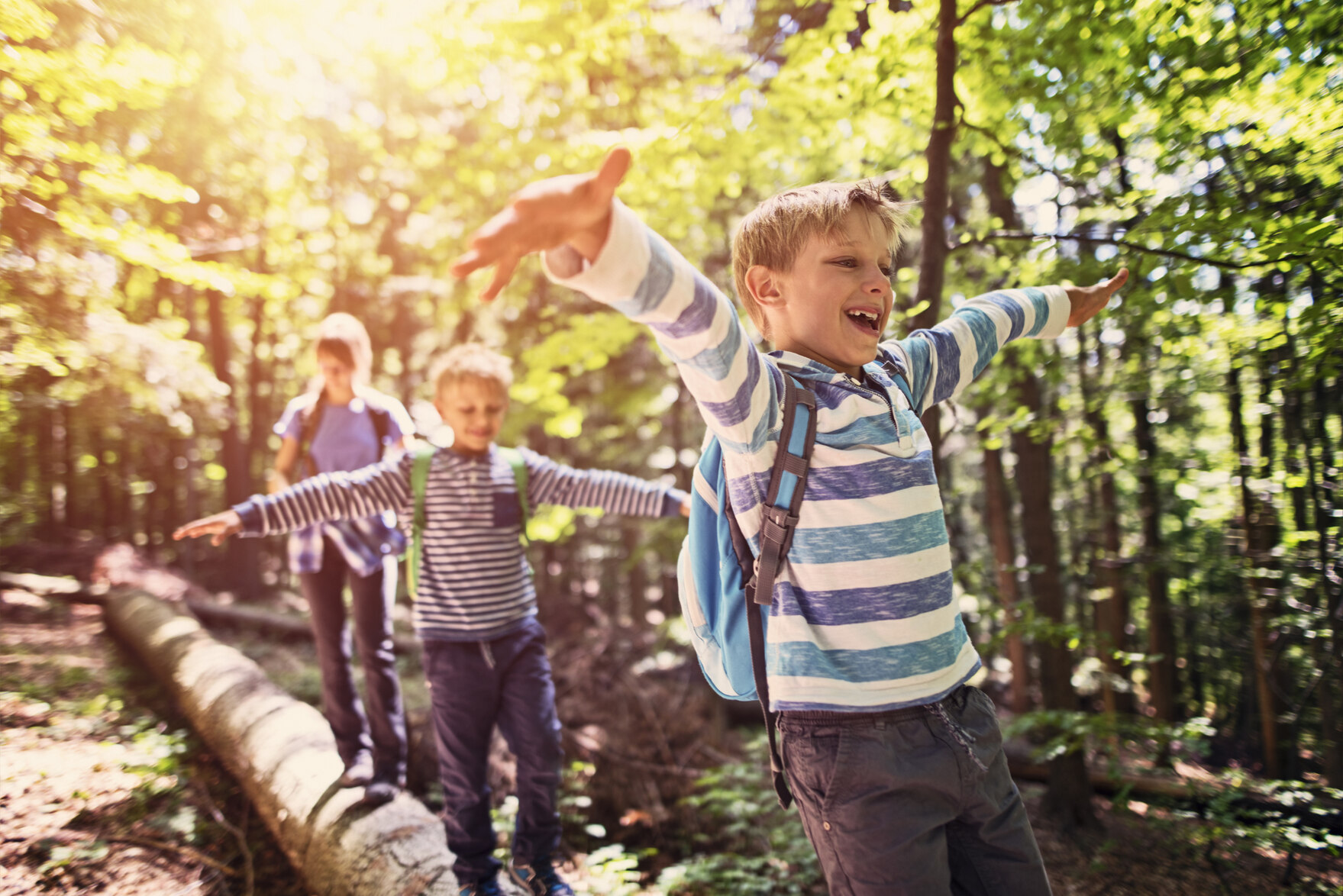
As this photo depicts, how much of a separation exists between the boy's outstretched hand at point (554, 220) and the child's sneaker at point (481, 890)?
103 inches

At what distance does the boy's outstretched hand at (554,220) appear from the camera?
36.6 inches

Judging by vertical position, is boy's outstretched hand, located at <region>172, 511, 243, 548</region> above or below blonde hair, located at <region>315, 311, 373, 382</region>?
below

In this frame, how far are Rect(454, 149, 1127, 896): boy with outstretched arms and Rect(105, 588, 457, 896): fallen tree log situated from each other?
2134mm

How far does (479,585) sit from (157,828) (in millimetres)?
2424

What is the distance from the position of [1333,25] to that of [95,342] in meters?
8.85

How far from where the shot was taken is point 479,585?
2.80 meters

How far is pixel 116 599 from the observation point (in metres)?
7.72

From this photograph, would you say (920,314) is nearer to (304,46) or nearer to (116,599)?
(304,46)

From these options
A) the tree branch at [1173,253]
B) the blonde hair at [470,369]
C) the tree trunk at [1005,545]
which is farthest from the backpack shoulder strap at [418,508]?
the tree trunk at [1005,545]

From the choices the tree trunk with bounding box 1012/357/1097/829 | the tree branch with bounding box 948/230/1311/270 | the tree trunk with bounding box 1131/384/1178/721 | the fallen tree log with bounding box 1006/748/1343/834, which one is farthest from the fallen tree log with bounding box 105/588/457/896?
the tree trunk with bounding box 1131/384/1178/721

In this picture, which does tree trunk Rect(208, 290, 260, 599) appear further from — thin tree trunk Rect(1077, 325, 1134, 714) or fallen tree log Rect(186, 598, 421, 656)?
thin tree trunk Rect(1077, 325, 1134, 714)

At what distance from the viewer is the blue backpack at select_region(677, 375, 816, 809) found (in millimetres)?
1320

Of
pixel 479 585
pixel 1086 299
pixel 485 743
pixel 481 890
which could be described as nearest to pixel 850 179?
pixel 1086 299

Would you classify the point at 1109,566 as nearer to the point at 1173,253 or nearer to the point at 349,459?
the point at 1173,253
